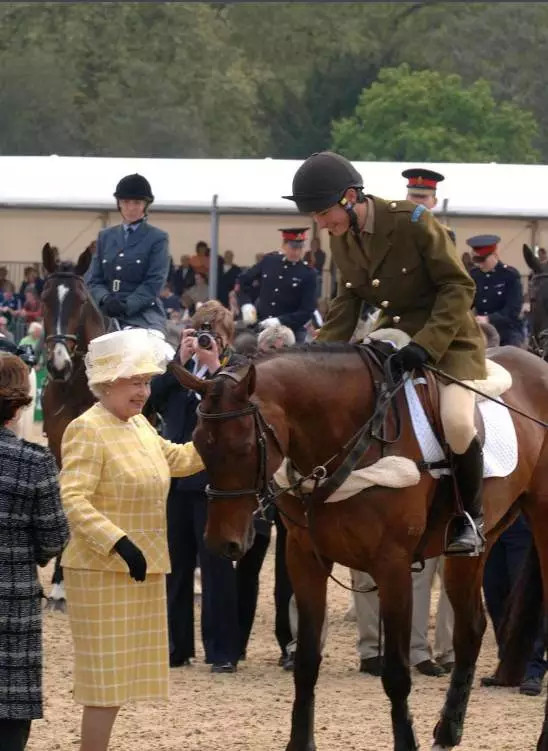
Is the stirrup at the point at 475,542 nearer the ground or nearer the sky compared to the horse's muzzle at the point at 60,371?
nearer the ground

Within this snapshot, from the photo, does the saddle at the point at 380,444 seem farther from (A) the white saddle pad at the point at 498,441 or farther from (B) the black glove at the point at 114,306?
(B) the black glove at the point at 114,306

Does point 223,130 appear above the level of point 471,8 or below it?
below

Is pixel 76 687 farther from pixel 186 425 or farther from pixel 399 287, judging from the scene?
pixel 186 425

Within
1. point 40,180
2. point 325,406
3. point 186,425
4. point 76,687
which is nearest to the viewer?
point 76,687

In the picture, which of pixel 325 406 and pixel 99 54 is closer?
pixel 325 406

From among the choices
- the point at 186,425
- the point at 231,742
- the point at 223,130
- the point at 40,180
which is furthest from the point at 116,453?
the point at 223,130

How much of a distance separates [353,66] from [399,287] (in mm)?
49939

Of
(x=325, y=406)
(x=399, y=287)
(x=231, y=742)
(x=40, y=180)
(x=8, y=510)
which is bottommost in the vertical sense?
(x=231, y=742)

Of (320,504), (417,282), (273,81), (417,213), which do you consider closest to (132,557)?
(320,504)

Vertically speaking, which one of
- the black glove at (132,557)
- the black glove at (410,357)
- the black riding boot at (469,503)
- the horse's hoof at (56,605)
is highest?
the black glove at (410,357)

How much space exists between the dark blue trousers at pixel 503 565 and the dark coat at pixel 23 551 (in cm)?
439

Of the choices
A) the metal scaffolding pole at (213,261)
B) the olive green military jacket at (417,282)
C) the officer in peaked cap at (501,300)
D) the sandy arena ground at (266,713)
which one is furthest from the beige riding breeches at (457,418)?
the metal scaffolding pole at (213,261)

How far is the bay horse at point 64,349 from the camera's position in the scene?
10938 millimetres

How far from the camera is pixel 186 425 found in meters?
9.01
